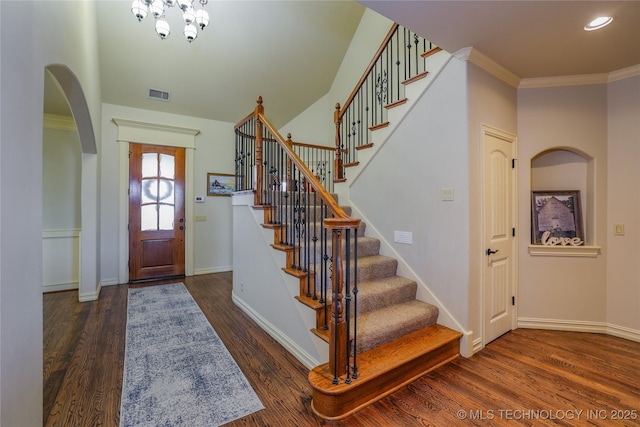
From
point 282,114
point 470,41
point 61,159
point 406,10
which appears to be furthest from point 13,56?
point 282,114

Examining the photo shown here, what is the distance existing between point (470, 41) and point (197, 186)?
4.91m

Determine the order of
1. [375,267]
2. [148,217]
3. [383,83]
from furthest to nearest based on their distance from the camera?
[148,217] → [383,83] → [375,267]

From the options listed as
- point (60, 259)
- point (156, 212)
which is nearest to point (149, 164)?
point (156, 212)

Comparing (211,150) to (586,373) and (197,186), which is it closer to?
(197,186)

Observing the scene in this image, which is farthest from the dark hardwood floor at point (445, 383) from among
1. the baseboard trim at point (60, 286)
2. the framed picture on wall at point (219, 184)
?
the framed picture on wall at point (219, 184)

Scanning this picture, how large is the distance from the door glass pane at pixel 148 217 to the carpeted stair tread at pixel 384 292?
4.17 m

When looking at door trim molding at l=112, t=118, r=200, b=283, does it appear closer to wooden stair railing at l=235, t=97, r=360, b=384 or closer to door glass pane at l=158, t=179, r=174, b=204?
door glass pane at l=158, t=179, r=174, b=204

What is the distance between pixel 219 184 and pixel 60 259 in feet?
9.03

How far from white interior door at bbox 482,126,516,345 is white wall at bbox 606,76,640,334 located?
3.13 ft

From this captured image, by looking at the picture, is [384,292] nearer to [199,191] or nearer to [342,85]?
[199,191]

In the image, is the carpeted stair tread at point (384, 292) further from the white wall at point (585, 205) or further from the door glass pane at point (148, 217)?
the door glass pane at point (148, 217)

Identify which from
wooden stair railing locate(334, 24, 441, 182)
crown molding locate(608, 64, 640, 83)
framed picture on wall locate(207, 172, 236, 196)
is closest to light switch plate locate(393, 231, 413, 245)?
wooden stair railing locate(334, 24, 441, 182)

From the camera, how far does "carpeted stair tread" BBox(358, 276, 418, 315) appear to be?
252cm

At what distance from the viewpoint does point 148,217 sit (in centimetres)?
508
